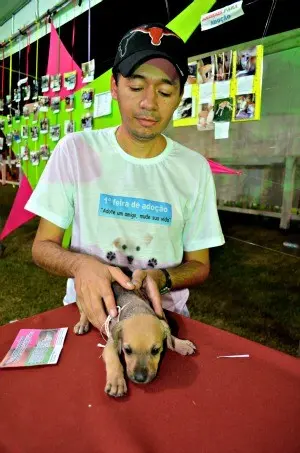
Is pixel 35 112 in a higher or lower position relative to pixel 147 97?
higher

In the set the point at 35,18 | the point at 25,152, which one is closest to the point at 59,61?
the point at 35,18

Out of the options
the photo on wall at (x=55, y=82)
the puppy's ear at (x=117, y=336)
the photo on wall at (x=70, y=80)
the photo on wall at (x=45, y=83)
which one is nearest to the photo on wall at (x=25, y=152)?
the photo on wall at (x=45, y=83)

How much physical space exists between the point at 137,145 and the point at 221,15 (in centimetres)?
142

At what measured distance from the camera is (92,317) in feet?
3.25

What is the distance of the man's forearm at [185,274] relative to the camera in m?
1.18

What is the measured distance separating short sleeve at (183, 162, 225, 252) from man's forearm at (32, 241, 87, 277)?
20.9 inches

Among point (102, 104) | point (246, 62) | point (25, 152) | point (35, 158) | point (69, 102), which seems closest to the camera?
point (246, 62)

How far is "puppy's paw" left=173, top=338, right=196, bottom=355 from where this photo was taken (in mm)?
929

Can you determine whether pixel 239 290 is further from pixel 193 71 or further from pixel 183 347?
pixel 183 347

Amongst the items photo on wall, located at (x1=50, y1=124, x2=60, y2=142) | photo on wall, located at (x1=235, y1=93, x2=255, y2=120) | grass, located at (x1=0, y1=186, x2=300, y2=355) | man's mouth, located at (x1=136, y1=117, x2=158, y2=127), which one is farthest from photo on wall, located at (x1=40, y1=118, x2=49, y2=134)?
man's mouth, located at (x1=136, y1=117, x2=158, y2=127)

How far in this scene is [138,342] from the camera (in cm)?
91

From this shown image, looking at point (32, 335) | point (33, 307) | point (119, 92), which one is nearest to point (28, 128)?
point (33, 307)

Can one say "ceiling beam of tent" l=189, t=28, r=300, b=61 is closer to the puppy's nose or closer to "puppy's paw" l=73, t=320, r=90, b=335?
"puppy's paw" l=73, t=320, r=90, b=335

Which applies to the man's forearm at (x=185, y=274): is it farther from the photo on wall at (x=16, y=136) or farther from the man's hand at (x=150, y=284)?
the photo on wall at (x=16, y=136)
